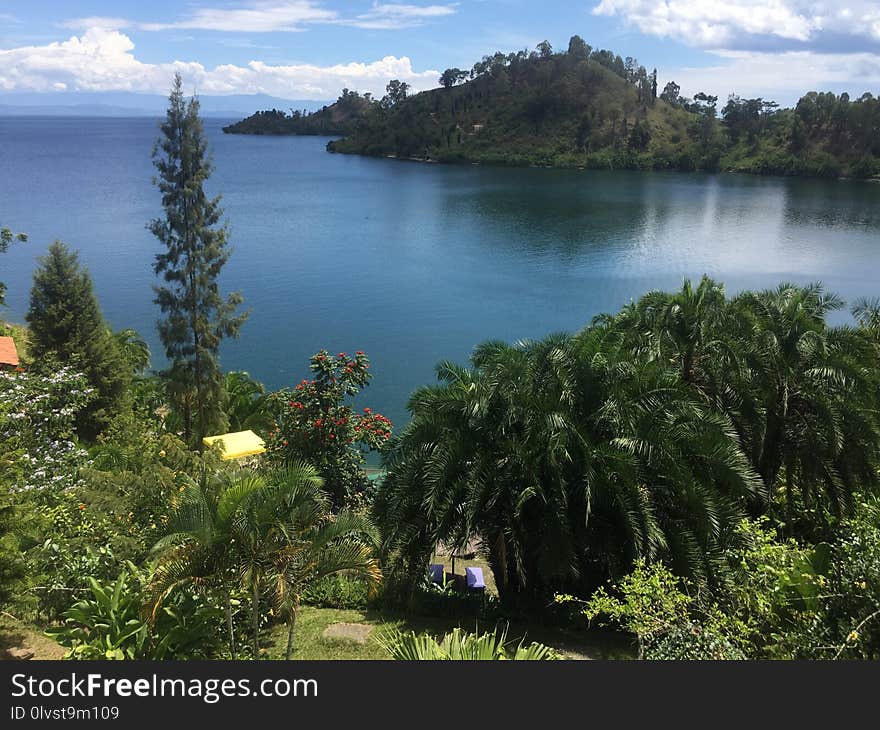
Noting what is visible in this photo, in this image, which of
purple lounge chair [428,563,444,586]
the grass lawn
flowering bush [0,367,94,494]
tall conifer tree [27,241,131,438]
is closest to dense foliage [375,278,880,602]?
the grass lawn

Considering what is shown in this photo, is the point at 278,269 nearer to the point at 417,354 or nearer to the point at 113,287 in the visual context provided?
the point at 113,287

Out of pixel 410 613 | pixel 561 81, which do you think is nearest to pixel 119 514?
pixel 410 613

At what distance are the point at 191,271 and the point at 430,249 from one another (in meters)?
36.1

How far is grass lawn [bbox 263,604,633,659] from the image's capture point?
10.0 meters

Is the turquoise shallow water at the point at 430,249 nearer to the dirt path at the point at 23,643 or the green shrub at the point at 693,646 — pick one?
the dirt path at the point at 23,643

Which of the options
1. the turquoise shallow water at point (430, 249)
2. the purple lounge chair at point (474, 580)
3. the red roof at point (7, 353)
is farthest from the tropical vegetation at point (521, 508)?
the turquoise shallow water at point (430, 249)

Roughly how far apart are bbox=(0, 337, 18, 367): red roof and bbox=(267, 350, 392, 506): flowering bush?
40.8 ft

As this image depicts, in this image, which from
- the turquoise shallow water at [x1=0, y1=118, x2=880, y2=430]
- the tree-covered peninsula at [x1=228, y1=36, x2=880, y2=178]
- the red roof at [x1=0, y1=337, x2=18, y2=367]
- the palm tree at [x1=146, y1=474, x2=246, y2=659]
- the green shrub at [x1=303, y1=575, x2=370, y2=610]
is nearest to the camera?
the palm tree at [x1=146, y1=474, x2=246, y2=659]

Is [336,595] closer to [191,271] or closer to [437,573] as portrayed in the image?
[437,573]

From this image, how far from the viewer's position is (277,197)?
81.8 metres

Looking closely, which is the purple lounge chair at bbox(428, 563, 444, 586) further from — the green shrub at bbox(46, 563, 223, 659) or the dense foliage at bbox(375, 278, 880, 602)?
the green shrub at bbox(46, 563, 223, 659)

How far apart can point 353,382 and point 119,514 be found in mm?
6098

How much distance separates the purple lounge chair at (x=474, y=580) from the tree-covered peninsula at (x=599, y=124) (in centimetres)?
11038

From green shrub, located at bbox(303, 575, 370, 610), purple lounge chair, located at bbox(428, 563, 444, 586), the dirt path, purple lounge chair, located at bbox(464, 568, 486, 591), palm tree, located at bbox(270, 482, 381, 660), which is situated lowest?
purple lounge chair, located at bbox(428, 563, 444, 586)
